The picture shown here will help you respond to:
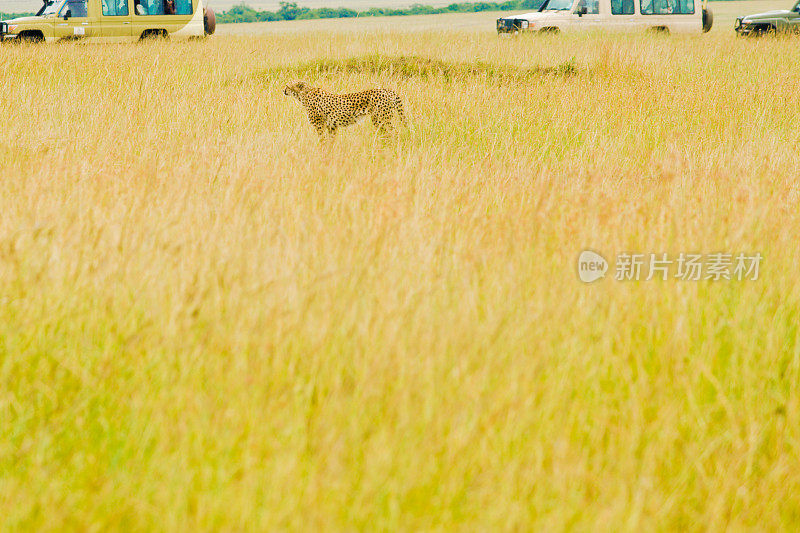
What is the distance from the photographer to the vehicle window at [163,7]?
56.5 ft

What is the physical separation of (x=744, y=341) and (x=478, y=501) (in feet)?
3.69

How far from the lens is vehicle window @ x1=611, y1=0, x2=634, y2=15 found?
53.5ft

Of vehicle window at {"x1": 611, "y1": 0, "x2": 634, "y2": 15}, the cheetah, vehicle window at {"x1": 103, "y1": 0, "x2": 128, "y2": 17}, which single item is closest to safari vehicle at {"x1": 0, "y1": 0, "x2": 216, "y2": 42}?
vehicle window at {"x1": 103, "y1": 0, "x2": 128, "y2": 17}

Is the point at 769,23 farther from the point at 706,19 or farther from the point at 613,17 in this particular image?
the point at 613,17

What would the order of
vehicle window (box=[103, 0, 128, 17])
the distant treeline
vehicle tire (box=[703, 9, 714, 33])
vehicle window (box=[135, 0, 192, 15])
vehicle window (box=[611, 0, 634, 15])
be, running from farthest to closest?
the distant treeline, vehicle tire (box=[703, 9, 714, 33]), vehicle window (box=[135, 0, 192, 15]), vehicle window (box=[103, 0, 128, 17]), vehicle window (box=[611, 0, 634, 15])

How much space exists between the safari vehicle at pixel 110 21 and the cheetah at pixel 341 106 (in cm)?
1170

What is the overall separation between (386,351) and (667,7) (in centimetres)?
1721

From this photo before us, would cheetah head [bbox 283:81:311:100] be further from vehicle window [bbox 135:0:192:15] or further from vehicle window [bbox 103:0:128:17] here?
vehicle window [bbox 135:0:192:15]

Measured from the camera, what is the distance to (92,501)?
1682 millimetres

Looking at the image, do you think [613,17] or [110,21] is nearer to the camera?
[613,17]

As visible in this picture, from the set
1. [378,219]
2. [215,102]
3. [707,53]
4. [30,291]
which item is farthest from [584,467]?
[707,53]

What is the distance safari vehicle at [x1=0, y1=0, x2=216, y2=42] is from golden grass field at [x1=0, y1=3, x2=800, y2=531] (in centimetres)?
1312

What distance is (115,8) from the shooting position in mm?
16828

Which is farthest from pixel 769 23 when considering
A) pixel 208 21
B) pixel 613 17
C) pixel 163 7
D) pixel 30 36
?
pixel 30 36
